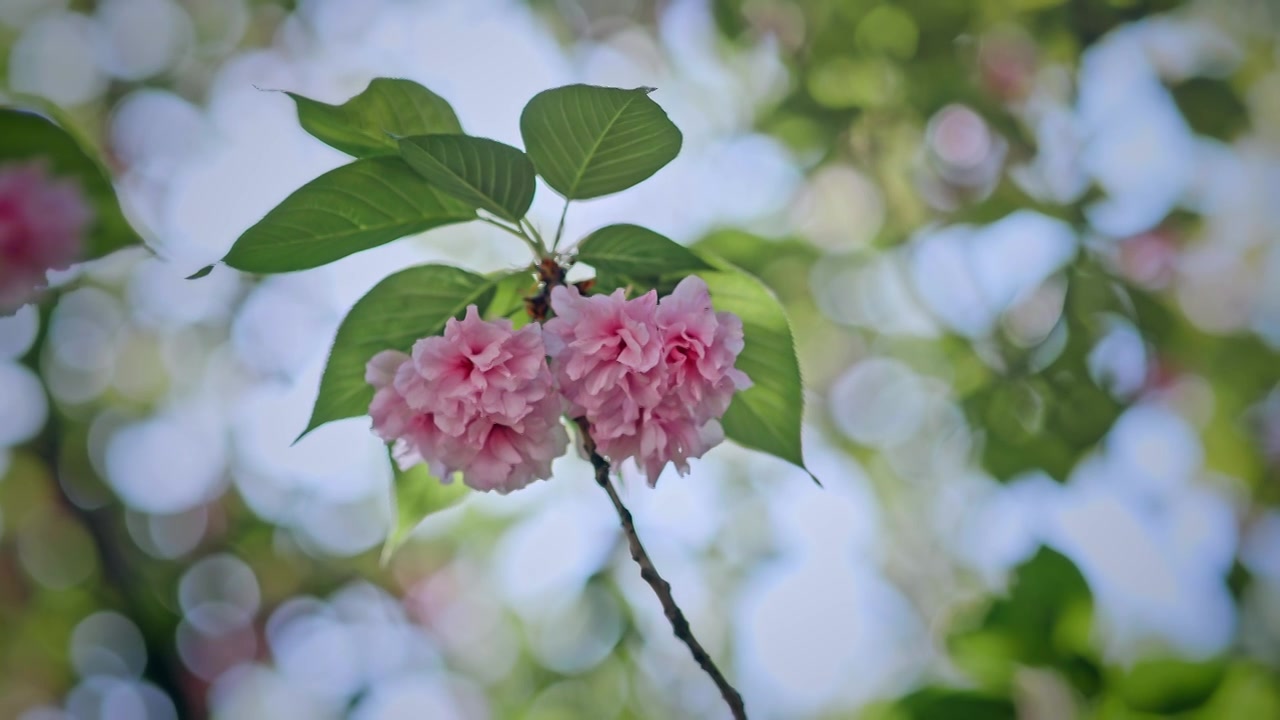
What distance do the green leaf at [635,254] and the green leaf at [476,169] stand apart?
64 mm

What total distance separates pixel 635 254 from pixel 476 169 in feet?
0.46

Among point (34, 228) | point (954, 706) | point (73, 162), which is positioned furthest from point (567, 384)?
point (34, 228)

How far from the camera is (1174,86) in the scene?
1.92m

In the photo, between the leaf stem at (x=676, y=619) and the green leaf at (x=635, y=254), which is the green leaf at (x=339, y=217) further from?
the leaf stem at (x=676, y=619)

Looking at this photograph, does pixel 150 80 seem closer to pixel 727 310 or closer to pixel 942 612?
pixel 727 310

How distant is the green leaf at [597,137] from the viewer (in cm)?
64

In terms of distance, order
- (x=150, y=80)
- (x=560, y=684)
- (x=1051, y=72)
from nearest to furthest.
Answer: (x=1051, y=72) < (x=560, y=684) < (x=150, y=80)

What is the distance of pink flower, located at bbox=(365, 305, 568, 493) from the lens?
2.22 feet

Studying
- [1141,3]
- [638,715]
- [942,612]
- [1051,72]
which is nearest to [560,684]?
[638,715]

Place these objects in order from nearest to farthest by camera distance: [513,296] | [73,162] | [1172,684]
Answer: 1. [1172,684]
2. [513,296]
3. [73,162]

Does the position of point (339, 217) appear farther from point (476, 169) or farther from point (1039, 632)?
point (1039, 632)

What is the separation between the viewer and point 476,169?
658 mm

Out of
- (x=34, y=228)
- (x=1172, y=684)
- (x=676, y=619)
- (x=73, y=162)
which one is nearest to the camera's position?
(x=676, y=619)

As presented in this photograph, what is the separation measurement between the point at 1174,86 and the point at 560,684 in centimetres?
186
